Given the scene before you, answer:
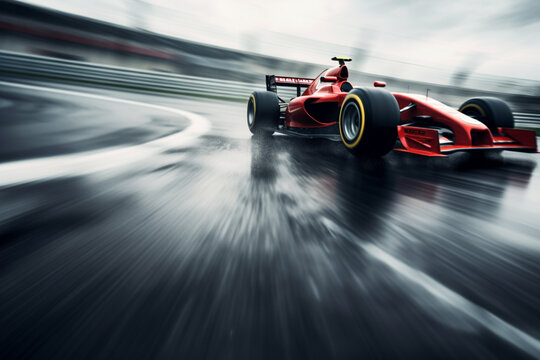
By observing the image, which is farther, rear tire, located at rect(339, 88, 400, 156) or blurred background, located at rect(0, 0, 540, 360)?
rear tire, located at rect(339, 88, 400, 156)

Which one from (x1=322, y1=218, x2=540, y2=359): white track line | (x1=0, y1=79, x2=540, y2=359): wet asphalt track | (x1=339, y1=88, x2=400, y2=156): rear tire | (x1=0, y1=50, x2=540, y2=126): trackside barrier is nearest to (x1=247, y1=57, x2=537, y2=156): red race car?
(x1=339, y1=88, x2=400, y2=156): rear tire

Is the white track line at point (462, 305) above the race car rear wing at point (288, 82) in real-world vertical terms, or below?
below

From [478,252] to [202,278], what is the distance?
0.96 m

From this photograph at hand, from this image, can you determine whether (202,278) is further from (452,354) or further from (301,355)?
(452,354)

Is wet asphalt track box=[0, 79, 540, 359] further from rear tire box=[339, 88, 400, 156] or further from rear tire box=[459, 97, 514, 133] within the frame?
rear tire box=[459, 97, 514, 133]

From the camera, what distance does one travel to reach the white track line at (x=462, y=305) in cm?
65

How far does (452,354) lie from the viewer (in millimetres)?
Result: 618

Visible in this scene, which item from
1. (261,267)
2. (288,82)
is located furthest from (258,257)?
(288,82)

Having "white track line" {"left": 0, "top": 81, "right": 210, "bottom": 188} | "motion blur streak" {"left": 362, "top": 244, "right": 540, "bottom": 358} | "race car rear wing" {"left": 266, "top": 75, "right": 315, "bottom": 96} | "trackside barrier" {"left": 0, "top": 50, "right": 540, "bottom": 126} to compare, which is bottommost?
"motion blur streak" {"left": 362, "top": 244, "right": 540, "bottom": 358}

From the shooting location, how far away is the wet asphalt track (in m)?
0.64

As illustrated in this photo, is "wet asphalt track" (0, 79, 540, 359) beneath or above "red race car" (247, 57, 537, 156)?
beneath

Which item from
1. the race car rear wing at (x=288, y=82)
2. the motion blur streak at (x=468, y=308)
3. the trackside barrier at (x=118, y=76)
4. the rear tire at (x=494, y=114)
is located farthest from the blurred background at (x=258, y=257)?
the trackside barrier at (x=118, y=76)

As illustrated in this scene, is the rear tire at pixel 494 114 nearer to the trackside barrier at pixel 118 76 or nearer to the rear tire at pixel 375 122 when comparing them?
the rear tire at pixel 375 122

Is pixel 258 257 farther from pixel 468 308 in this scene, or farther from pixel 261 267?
pixel 468 308
